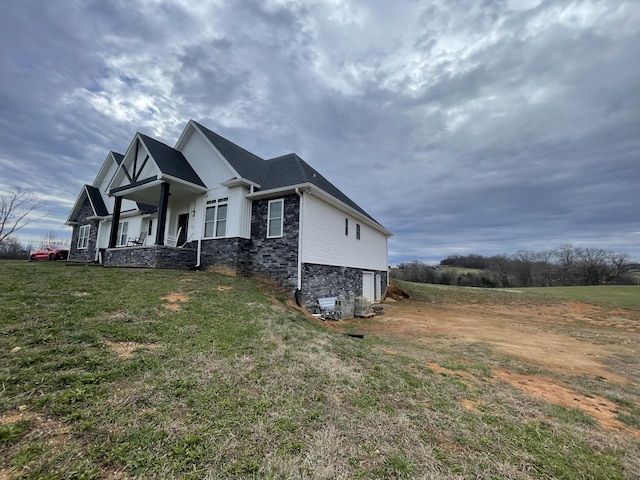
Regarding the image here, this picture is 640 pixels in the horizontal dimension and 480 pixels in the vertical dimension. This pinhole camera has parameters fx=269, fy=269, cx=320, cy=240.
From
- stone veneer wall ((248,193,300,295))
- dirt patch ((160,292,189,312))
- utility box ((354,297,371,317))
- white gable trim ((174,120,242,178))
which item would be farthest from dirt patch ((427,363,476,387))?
white gable trim ((174,120,242,178))

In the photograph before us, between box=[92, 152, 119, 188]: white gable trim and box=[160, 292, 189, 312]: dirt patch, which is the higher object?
box=[92, 152, 119, 188]: white gable trim

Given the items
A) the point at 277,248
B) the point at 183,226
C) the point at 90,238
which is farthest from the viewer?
→ the point at 90,238

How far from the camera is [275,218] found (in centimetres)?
1203

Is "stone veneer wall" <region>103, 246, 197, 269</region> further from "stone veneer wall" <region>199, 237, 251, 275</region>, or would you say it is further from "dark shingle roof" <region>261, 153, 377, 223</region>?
"dark shingle roof" <region>261, 153, 377, 223</region>

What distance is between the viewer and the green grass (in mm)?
2318

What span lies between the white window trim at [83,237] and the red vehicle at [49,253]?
6.47ft

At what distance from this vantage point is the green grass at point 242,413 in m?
2.32

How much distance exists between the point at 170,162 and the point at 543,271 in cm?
5161

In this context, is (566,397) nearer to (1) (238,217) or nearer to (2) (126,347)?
(2) (126,347)

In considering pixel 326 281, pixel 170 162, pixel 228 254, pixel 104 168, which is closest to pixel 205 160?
pixel 170 162

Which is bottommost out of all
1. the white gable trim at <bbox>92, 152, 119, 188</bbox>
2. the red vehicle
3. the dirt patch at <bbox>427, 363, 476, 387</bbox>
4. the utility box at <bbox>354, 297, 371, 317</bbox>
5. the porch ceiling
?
the dirt patch at <bbox>427, 363, 476, 387</bbox>

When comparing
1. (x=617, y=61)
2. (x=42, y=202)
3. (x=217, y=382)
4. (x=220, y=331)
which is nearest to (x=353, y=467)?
(x=217, y=382)

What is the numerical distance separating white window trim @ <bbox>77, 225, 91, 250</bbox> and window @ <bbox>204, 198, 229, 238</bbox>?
48.1 ft

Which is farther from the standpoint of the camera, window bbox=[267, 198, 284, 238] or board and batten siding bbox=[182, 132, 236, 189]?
board and batten siding bbox=[182, 132, 236, 189]
